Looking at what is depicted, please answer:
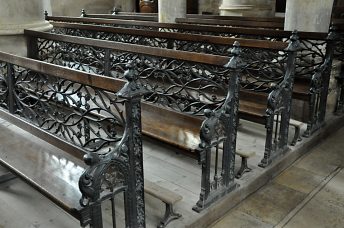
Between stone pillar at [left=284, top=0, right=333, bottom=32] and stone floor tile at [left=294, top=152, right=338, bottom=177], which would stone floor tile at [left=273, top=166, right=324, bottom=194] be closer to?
stone floor tile at [left=294, top=152, right=338, bottom=177]

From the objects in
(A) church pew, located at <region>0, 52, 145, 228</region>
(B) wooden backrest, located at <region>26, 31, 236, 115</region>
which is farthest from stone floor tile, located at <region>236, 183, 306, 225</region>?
(A) church pew, located at <region>0, 52, 145, 228</region>

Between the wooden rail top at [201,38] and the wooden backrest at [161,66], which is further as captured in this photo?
the wooden rail top at [201,38]

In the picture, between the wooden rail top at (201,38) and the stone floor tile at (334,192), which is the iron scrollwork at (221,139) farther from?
the wooden rail top at (201,38)

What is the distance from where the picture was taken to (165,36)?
407cm

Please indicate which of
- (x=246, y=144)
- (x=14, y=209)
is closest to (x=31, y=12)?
(x=14, y=209)

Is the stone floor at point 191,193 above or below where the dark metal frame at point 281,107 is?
below

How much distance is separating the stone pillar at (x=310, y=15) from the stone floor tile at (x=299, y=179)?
204cm

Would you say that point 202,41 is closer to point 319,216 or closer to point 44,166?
point 319,216

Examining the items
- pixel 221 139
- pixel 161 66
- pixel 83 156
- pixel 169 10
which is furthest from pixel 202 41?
pixel 169 10

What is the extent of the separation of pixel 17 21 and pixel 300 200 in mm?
3293

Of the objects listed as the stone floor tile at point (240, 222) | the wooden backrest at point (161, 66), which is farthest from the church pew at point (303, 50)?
the stone floor tile at point (240, 222)

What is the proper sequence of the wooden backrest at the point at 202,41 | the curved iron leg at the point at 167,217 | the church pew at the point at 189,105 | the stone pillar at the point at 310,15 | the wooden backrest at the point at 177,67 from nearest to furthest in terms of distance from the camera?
the curved iron leg at the point at 167,217
the church pew at the point at 189,105
the wooden backrest at the point at 177,67
the wooden backrest at the point at 202,41
the stone pillar at the point at 310,15

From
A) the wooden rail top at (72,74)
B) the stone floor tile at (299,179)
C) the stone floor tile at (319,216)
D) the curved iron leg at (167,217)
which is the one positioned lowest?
the stone floor tile at (319,216)

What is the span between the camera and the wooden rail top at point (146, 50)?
2.77 m
